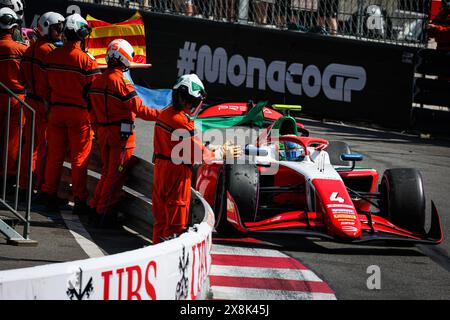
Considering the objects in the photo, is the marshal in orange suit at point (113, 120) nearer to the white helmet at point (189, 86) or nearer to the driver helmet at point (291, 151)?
the white helmet at point (189, 86)

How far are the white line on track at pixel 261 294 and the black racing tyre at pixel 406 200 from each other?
228 centimetres

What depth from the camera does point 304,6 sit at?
1753cm

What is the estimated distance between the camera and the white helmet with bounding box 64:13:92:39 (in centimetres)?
1016

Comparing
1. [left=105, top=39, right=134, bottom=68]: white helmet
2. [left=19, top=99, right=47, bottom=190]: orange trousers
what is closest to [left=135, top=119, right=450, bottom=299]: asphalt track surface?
[left=105, top=39, right=134, bottom=68]: white helmet

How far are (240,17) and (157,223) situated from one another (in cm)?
1033

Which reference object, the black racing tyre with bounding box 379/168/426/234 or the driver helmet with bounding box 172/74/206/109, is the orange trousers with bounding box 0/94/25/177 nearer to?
the driver helmet with bounding box 172/74/206/109

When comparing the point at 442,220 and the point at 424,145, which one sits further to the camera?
the point at 424,145

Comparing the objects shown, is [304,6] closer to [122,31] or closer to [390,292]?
[122,31]

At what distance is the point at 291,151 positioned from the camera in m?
10.4

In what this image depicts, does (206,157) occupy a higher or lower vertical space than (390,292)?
higher

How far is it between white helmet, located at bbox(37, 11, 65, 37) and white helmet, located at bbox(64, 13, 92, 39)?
0.49 meters

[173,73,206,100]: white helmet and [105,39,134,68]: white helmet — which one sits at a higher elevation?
[105,39,134,68]: white helmet
